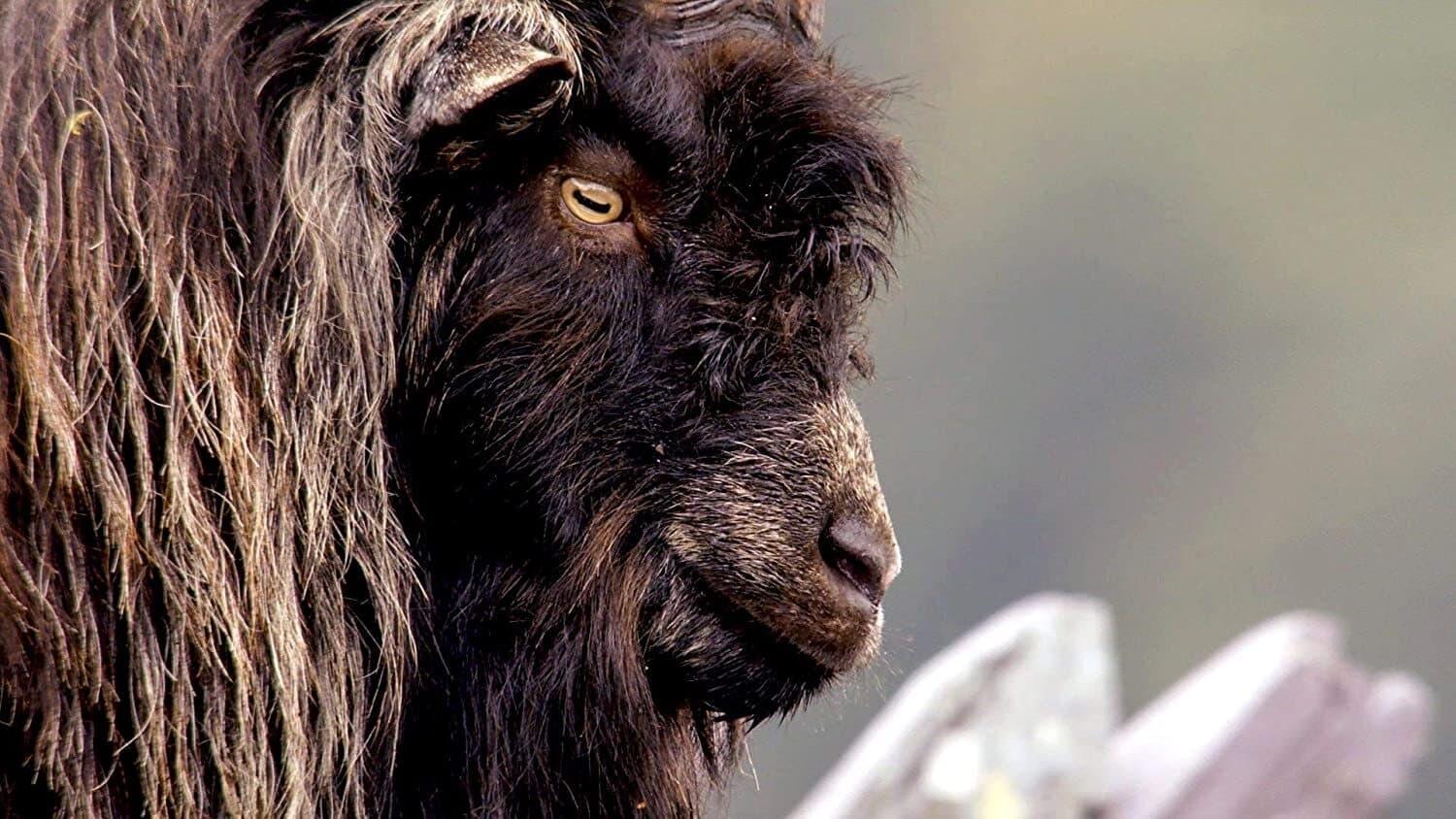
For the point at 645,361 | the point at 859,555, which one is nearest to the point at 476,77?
the point at 645,361

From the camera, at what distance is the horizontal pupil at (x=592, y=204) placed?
6.29 feet

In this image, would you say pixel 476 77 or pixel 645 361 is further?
pixel 645 361

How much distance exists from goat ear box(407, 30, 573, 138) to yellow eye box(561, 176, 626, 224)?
0.33 feet

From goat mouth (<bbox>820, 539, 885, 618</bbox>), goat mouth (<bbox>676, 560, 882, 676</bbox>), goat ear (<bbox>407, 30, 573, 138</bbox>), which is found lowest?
goat mouth (<bbox>676, 560, 882, 676</bbox>)

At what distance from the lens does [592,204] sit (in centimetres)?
192

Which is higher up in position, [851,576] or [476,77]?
[476,77]

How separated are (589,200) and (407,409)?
0.29 meters

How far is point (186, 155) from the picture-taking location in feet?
5.80

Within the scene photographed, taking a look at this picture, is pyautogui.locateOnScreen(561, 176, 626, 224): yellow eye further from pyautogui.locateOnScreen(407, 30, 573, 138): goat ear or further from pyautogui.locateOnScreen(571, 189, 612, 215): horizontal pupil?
pyautogui.locateOnScreen(407, 30, 573, 138): goat ear

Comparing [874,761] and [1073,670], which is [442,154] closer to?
[874,761]

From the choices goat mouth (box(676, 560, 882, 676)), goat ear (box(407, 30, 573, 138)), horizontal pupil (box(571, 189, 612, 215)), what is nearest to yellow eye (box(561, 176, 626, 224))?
horizontal pupil (box(571, 189, 612, 215))

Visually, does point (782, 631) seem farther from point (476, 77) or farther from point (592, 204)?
point (476, 77)

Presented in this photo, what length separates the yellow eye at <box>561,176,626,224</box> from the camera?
1913 mm

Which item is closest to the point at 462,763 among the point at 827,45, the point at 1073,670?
the point at 827,45
